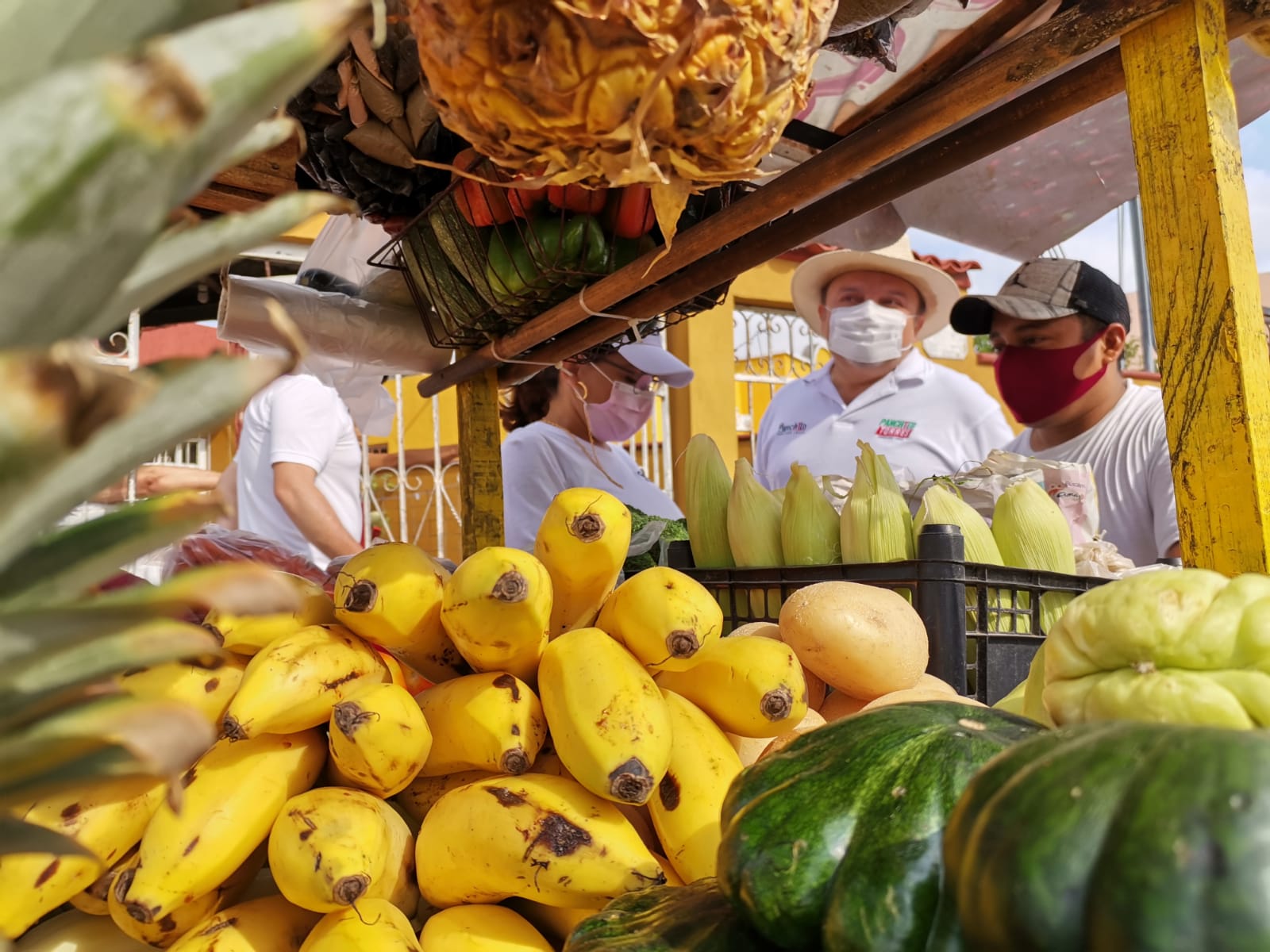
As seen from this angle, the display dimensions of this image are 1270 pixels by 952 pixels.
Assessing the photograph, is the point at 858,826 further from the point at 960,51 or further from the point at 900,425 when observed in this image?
the point at 900,425

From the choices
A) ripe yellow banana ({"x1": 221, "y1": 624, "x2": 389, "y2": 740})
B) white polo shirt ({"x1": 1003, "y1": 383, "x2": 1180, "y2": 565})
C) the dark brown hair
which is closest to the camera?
ripe yellow banana ({"x1": 221, "y1": 624, "x2": 389, "y2": 740})

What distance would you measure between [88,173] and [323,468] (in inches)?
155

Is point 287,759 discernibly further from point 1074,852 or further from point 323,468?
point 323,468

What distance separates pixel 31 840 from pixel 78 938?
97 centimetres

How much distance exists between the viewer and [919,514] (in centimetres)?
238

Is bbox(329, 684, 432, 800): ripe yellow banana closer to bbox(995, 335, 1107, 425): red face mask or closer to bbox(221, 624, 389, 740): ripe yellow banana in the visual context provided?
bbox(221, 624, 389, 740): ripe yellow banana

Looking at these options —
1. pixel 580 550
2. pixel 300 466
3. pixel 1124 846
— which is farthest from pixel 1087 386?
pixel 1124 846

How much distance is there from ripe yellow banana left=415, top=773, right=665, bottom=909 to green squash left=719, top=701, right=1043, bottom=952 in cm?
25

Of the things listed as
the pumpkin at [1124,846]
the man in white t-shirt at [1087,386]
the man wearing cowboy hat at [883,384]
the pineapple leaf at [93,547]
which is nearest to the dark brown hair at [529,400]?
the man wearing cowboy hat at [883,384]

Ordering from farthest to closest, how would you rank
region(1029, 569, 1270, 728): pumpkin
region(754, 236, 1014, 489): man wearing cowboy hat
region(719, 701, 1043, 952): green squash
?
1. region(754, 236, 1014, 489): man wearing cowboy hat
2. region(1029, 569, 1270, 728): pumpkin
3. region(719, 701, 1043, 952): green squash

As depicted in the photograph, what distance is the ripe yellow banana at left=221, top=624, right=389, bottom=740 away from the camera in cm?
126

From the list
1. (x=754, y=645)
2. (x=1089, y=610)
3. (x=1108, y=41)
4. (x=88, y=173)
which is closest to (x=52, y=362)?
(x=88, y=173)

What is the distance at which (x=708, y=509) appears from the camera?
272 centimetres

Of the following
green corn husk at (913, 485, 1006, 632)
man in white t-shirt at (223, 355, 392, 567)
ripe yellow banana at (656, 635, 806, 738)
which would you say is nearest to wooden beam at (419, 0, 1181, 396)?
ripe yellow banana at (656, 635, 806, 738)
